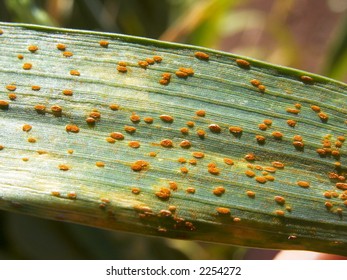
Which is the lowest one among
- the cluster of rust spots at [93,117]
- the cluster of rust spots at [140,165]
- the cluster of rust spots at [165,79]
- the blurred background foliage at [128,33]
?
the cluster of rust spots at [140,165]

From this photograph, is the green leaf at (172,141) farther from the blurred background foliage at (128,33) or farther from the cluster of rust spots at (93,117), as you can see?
the blurred background foliage at (128,33)

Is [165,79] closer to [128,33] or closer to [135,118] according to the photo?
[135,118]

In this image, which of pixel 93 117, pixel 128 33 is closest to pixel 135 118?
pixel 93 117

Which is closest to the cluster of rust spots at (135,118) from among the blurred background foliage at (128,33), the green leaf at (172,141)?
the green leaf at (172,141)

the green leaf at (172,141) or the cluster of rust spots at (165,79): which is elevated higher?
the cluster of rust spots at (165,79)

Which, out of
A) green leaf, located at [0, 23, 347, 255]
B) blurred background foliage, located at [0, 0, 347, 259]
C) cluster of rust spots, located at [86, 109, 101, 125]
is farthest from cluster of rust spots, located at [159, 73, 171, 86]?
blurred background foliage, located at [0, 0, 347, 259]

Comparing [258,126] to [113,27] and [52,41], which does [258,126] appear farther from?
[113,27]

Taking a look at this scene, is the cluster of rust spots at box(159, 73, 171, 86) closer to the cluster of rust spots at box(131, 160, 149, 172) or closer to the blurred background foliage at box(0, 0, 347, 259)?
the cluster of rust spots at box(131, 160, 149, 172)
